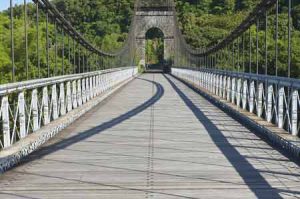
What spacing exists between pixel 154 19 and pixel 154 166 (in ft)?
320

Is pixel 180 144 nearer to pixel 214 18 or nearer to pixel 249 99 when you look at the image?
pixel 249 99

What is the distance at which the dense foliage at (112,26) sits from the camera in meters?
52.5

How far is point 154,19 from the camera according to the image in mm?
104500

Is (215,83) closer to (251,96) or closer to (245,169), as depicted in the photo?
(251,96)

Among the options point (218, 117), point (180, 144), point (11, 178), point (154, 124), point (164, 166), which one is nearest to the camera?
point (11, 178)

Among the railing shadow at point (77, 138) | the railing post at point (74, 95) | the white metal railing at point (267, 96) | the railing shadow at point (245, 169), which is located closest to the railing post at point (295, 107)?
the white metal railing at point (267, 96)

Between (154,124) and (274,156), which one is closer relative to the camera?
(274,156)

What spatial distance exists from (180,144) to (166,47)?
90.3 metres

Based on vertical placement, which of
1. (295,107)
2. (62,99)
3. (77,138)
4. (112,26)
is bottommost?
(77,138)

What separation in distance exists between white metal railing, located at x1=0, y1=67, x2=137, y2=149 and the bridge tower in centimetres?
7846

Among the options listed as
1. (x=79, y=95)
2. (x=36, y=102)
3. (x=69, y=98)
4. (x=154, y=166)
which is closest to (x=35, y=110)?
(x=36, y=102)

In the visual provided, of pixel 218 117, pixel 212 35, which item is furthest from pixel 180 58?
pixel 218 117

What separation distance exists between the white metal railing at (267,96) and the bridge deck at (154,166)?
1.69 feet

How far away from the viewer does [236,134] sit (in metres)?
11.6
